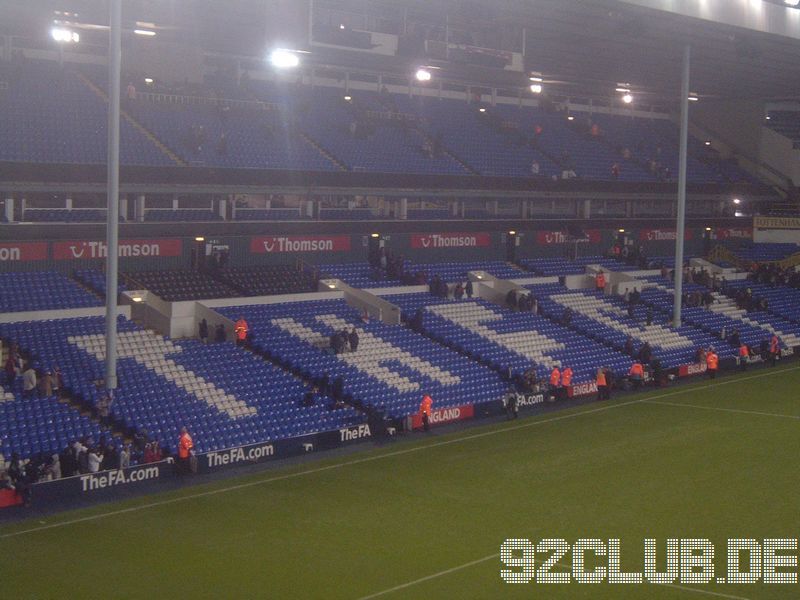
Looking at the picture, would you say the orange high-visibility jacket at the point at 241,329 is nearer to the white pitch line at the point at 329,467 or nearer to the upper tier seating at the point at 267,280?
the upper tier seating at the point at 267,280

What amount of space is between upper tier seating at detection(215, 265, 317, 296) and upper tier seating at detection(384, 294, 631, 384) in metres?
3.15

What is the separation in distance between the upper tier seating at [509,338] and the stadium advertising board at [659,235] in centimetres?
1366

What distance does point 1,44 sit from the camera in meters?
34.5

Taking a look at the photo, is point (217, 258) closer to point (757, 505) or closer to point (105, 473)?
point (105, 473)

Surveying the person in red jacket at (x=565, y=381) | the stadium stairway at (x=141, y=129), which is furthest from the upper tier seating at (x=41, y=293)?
the person in red jacket at (x=565, y=381)

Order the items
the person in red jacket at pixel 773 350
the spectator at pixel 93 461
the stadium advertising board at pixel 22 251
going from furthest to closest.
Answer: the person in red jacket at pixel 773 350 → the stadium advertising board at pixel 22 251 → the spectator at pixel 93 461

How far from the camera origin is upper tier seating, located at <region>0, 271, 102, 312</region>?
88.0 feet

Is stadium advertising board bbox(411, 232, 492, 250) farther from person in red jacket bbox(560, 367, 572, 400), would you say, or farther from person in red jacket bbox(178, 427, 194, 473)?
person in red jacket bbox(178, 427, 194, 473)

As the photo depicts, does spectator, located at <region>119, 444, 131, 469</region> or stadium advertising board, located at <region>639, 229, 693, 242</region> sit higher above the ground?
stadium advertising board, located at <region>639, 229, 693, 242</region>

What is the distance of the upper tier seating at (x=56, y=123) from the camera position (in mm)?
29281

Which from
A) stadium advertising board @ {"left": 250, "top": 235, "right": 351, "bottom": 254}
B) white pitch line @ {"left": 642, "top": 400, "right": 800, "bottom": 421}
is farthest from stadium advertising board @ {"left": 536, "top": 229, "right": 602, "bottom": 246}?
white pitch line @ {"left": 642, "top": 400, "right": 800, "bottom": 421}

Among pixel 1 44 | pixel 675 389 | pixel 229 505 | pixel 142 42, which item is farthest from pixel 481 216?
pixel 229 505

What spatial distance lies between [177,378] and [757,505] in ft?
45.4

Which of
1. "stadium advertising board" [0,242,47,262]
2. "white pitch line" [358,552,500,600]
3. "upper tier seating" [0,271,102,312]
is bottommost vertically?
"white pitch line" [358,552,500,600]
